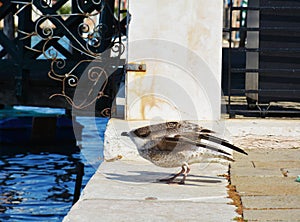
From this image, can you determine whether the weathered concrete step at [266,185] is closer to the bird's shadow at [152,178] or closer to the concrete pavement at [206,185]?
the concrete pavement at [206,185]

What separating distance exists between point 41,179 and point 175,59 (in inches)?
283

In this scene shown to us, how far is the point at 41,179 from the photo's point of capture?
13.1 meters

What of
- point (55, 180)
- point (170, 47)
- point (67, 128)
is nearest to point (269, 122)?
point (170, 47)

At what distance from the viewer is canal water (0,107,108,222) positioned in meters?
10.7

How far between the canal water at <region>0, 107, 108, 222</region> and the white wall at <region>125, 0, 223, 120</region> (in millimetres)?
4065

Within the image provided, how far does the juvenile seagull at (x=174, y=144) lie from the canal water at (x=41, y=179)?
5038 mm

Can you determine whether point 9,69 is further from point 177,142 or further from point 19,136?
point 19,136

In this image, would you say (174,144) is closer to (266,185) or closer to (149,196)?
(149,196)

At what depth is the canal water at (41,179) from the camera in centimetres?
1070

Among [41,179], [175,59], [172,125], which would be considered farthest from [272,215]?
[41,179]

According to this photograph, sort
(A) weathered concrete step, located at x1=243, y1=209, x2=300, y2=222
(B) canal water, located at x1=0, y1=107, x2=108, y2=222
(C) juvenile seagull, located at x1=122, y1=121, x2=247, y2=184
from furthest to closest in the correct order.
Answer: (B) canal water, located at x1=0, y1=107, x2=108, y2=222, (C) juvenile seagull, located at x1=122, y1=121, x2=247, y2=184, (A) weathered concrete step, located at x1=243, y1=209, x2=300, y2=222

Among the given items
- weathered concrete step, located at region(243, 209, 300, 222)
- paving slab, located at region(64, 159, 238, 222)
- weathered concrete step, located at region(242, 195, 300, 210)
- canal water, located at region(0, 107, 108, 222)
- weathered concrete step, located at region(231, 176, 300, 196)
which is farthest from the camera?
canal water, located at region(0, 107, 108, 222)

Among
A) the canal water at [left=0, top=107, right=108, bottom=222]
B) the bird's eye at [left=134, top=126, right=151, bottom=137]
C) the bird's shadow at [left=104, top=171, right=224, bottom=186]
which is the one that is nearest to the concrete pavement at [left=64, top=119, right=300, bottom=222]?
the bird's shadow at [left=104, top=171, right=224, bottom=186]

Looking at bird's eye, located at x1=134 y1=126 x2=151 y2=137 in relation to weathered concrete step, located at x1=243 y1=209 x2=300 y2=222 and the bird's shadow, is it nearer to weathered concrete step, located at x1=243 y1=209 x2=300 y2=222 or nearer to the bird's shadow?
the bird's shadow
